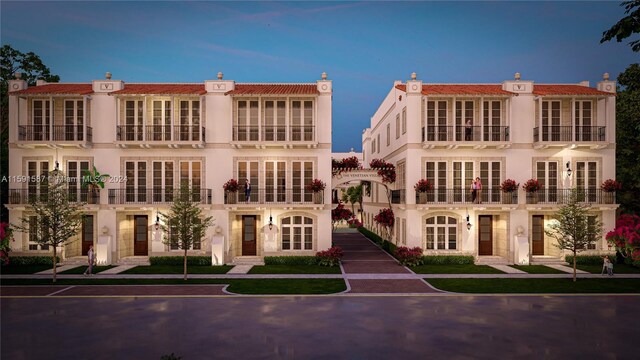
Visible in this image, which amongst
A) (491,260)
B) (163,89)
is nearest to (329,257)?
(491,260)

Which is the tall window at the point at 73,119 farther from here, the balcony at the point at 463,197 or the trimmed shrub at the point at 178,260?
the balcony at the point at 463,197

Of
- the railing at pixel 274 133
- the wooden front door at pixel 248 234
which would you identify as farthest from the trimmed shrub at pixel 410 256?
the wooden front door at pixel 248 234

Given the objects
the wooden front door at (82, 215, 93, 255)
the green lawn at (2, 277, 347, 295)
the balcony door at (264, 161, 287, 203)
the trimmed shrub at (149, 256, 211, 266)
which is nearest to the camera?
the green lawn at (2, 277, 347, 295)

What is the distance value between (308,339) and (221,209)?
16398mm

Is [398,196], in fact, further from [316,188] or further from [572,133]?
[572,133]

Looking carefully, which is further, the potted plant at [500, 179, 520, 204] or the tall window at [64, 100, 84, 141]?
the tall window at [64, 100, 84, 141]

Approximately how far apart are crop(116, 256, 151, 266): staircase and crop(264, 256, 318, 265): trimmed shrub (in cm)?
818

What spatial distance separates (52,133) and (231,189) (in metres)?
12.4

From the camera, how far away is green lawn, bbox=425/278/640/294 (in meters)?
20.1

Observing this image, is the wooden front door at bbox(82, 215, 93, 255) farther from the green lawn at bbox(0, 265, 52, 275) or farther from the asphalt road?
the asphalt road

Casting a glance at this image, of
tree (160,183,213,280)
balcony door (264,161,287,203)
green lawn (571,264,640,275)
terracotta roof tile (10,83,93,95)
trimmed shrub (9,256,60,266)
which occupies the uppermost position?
terracotta roof tile (10,83,93,95)

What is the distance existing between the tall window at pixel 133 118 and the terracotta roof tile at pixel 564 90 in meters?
26.6

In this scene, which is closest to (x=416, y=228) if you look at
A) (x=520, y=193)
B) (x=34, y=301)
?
(x=520, y=193)

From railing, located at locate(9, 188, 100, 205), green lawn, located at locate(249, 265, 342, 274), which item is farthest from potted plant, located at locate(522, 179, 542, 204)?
railing, located at locate(9, 188, 100, 205)
